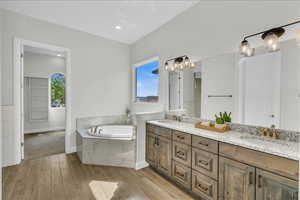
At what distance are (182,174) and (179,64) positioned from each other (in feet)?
5.96

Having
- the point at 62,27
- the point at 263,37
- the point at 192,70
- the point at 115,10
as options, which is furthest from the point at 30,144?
the point at 263,37

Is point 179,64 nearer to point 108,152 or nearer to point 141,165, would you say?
point 141,165

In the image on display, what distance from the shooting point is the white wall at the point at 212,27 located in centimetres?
173

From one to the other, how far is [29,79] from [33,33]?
271cm

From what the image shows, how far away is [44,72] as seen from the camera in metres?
5.17

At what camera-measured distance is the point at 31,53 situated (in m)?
4.89

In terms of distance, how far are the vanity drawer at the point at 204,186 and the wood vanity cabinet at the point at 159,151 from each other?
0.45 metres

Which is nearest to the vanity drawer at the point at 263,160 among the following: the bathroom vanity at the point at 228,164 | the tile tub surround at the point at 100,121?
the bathroom vanity at the point at 228,164

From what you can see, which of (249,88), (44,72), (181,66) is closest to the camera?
(249,88)

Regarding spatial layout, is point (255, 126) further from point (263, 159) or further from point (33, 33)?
point (33, 33)

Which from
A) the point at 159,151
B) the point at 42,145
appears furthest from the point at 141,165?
the point at 42,145

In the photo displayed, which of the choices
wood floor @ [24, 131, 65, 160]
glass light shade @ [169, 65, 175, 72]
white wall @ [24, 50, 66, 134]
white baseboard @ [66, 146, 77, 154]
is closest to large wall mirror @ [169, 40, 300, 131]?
glass light shade @ [169, 65, 175, 72]

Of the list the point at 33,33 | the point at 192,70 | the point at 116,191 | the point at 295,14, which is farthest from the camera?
the point at 33,33

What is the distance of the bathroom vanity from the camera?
123 centimetres
